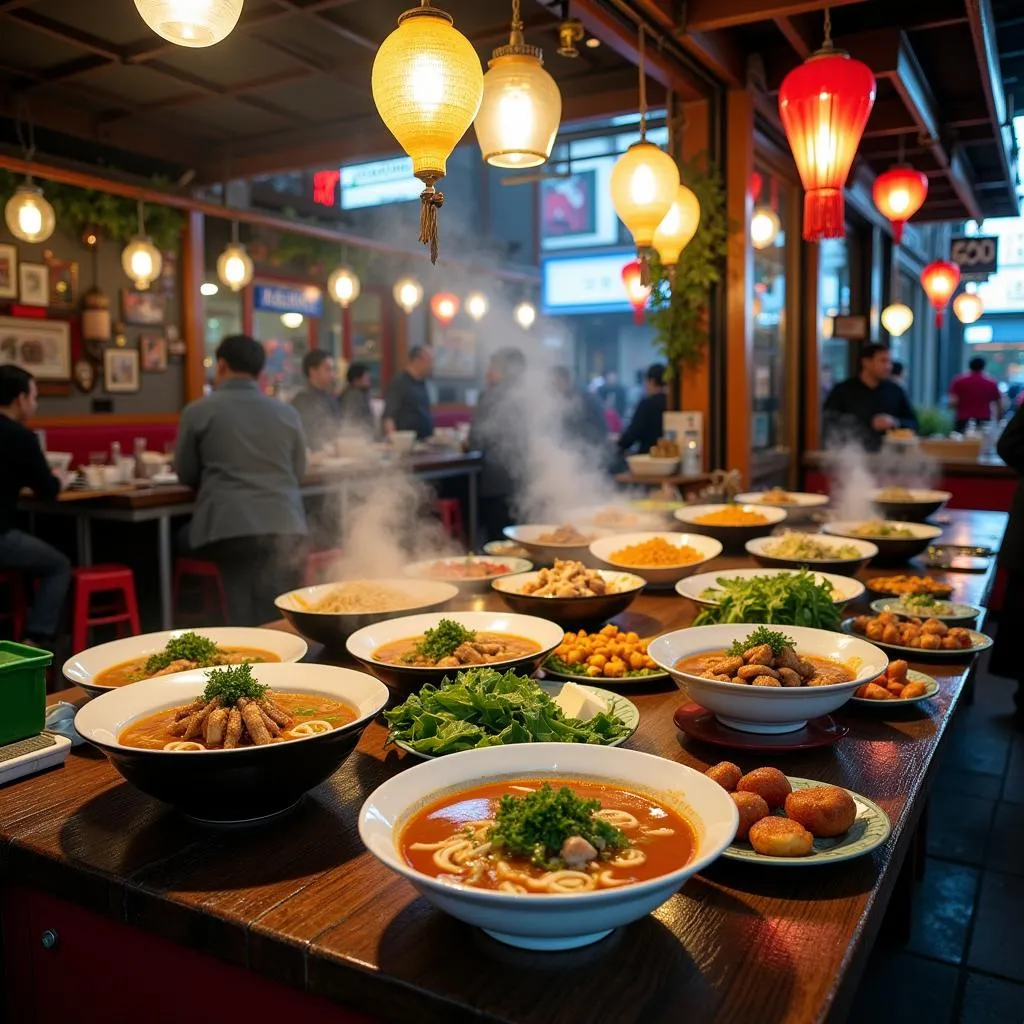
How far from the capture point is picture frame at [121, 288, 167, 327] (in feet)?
29.5

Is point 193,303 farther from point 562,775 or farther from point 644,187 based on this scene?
point 562,775

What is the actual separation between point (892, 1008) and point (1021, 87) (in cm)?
847

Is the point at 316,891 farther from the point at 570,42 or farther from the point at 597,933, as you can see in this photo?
the point at 570,42

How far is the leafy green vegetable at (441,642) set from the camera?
6.19 ft

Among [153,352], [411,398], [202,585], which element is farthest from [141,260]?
[202,585]

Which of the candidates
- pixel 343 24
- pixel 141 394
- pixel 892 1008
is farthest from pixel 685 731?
pixel 141 394

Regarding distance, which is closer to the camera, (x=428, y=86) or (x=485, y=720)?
(x=485, y=720)

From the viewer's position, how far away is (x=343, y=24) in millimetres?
5723

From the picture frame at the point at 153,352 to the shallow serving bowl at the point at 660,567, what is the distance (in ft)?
23.5

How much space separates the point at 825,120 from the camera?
3.60 m

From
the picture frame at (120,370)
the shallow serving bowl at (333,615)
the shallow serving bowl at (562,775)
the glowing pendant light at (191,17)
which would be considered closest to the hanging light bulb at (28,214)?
the picture frame at (120,370)

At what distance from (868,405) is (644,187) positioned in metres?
5.04

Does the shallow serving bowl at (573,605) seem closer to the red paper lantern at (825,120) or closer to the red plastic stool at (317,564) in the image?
the red paper lantern at (825,120)

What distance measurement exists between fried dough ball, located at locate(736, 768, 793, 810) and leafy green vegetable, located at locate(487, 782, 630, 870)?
1.03 ft
